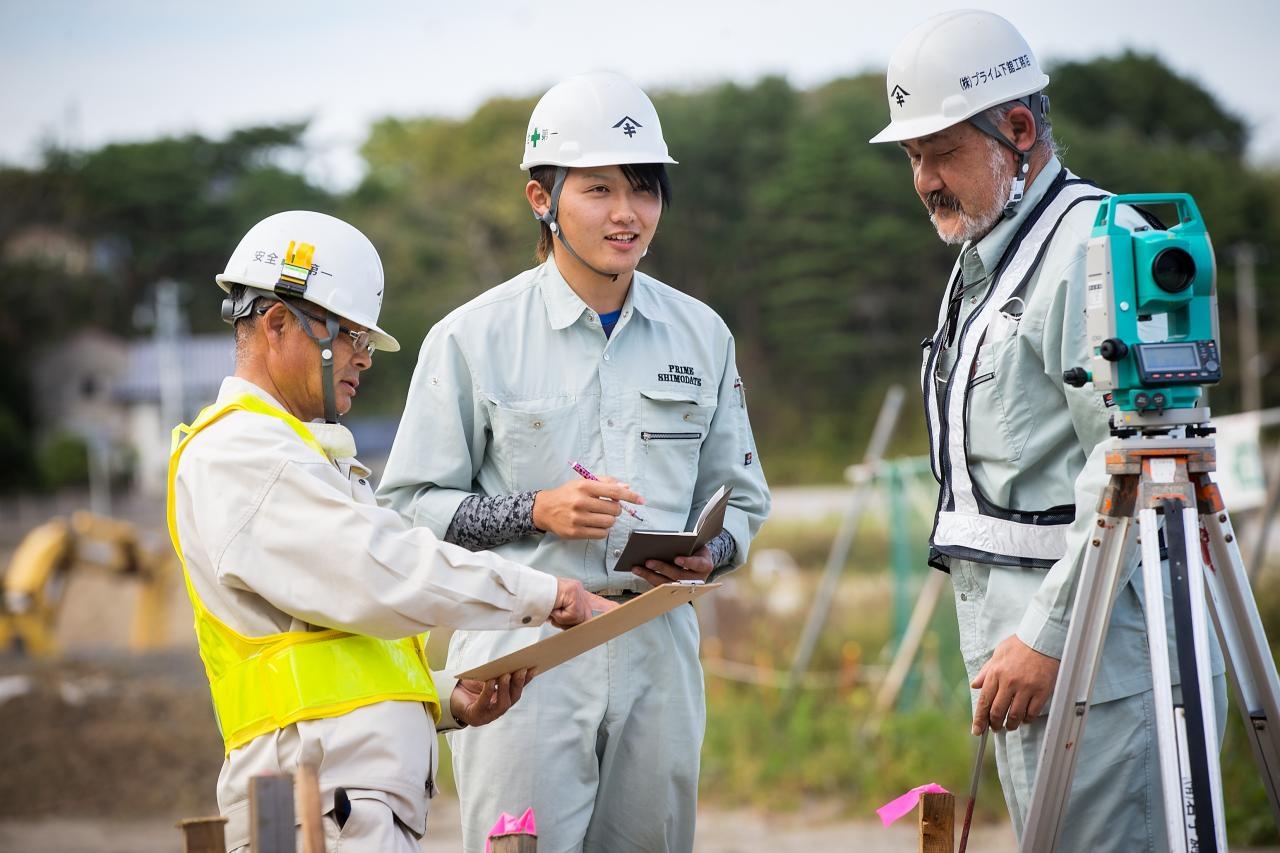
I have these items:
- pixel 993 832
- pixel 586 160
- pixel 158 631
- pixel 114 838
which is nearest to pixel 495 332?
pixel 586 160

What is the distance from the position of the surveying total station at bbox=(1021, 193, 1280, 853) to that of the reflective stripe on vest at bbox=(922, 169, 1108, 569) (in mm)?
312

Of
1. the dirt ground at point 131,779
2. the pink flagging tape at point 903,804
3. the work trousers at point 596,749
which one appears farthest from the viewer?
the dirt ground at point 131,779

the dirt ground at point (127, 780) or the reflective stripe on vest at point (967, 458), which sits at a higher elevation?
the reflective stripe on vest at point (967, 458)

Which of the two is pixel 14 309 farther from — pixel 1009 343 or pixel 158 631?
pixel 1009 343

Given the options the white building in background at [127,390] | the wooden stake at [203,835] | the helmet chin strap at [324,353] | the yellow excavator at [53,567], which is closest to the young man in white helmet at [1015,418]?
the helmet chin strap at [324,353]

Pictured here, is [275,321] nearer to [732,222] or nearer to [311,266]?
[311,266]

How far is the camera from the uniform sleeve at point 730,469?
416 cm

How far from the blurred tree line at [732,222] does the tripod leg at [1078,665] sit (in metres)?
38.1

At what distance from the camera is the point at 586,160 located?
12.8 feet

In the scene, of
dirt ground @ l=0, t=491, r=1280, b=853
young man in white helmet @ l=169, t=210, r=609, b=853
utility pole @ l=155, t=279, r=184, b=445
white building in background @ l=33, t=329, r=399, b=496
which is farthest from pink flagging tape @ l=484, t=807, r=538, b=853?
utility pole @ l=155, t=279, r=184, b=445

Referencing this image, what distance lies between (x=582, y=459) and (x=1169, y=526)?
1612 mm

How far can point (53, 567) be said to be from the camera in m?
16.2

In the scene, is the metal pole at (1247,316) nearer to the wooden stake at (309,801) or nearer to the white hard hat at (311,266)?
the white hard hat at (311,266)

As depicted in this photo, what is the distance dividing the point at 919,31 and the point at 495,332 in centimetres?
139
